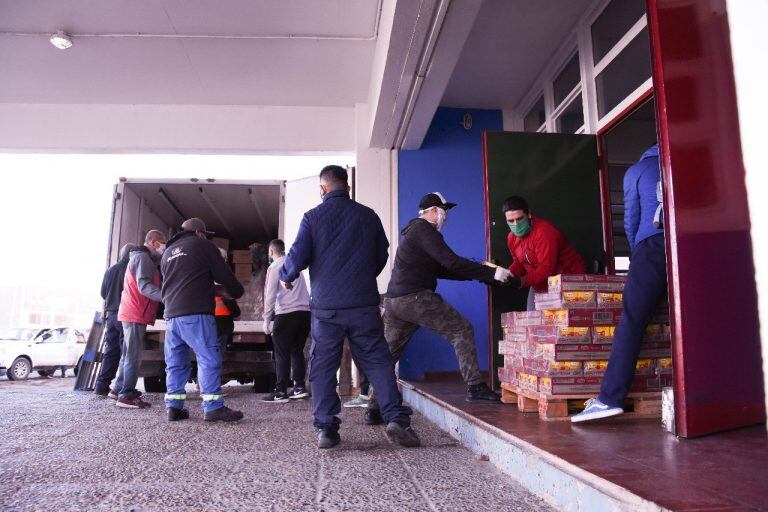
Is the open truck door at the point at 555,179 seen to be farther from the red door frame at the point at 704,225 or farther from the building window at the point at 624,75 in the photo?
the red door frame at the point at 704,225

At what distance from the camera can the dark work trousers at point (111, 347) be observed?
6797mm

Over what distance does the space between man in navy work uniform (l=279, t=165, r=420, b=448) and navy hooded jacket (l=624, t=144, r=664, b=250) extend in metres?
1.74

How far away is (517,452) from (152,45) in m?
6.83

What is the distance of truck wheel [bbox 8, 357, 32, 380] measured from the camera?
12227 mm

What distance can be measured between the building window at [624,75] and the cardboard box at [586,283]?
2.77 metres

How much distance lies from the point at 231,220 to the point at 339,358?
6.24 m

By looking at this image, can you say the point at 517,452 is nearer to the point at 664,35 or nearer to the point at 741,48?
the point at 741,48

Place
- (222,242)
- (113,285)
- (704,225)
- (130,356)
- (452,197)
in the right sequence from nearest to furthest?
(704,225) → (130,356) → (113,285) → (452,197) → (222,242)

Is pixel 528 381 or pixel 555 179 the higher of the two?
pixel 555 179

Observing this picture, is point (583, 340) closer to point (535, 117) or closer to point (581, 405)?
point (581, 405)

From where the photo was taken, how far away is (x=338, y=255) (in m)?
3.75

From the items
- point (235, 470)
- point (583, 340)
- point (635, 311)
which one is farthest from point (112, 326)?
point (635, 311)

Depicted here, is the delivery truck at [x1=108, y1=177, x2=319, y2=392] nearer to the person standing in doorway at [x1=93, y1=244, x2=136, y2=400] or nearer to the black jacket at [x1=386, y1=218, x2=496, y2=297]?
the person standing in doorway at [x1=93, y1=244, x2=136, y2=400]

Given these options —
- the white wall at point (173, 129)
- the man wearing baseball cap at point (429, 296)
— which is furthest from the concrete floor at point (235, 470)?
the white wall at point (173, 129)
